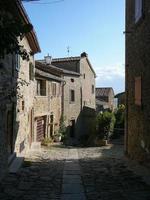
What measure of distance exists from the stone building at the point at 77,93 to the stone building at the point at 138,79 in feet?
59.6

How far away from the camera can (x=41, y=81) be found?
91.0 feet

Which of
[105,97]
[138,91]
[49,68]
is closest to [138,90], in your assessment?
[138,91]

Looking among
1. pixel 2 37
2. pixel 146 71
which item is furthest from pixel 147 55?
pixel 2 37

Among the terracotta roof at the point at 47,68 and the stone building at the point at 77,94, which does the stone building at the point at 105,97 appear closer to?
the stone building at the point at 77,94

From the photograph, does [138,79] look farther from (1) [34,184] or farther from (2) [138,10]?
(1) [34,184]

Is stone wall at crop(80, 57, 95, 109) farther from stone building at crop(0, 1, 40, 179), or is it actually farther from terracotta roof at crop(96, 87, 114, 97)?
stone building at crop(0, 1, 40, 179)

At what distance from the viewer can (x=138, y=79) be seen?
14.8 meters

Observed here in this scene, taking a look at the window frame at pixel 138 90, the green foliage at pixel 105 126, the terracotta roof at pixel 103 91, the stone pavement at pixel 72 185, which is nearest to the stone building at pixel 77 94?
the green foliage at pixel 105 126

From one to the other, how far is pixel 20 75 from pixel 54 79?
38.1 ft

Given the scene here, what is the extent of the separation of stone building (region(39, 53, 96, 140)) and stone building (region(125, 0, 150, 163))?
59.6 ft

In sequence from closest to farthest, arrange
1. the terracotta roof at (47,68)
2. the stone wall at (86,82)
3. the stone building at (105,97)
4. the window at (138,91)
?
the window at (138,91)
the terracotta roof at (47,68)
the stone wall at (86,82)
the stone building at (105,97)

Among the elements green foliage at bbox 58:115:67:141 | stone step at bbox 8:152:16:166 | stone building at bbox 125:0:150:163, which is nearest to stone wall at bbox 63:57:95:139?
green foliage at bbox 58:115:67:141

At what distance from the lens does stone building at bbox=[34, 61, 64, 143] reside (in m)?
26.2

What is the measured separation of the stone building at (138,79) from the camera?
13477mm
